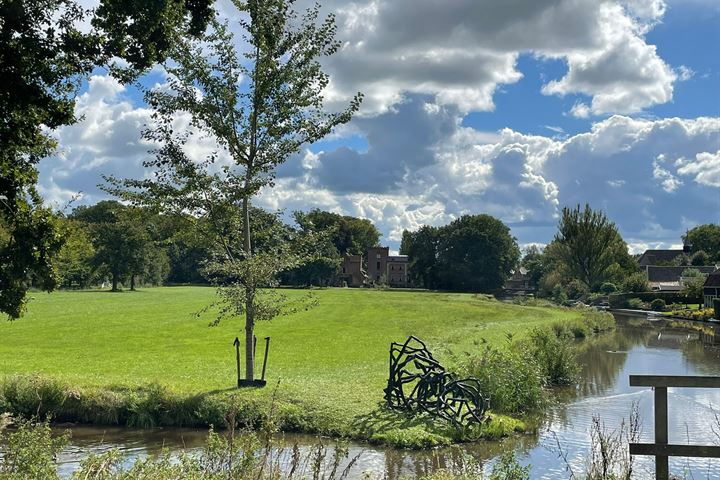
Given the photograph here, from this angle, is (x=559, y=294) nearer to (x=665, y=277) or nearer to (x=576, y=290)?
(x=576, y=290)

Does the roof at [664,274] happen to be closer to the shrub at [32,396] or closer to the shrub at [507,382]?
the shrub at [507,382]

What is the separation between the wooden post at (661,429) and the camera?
25.7 ft

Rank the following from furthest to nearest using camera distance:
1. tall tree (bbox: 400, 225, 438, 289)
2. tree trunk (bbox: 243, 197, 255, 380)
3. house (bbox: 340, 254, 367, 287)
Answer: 1. house (bbox: 340, 254, 367, 287)
2. tall tree (bbox: 400, 225, 438, 289)
3. tree trunk (bbox: 243, 197, 255, 380)

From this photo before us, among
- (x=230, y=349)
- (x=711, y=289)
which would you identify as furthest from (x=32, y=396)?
(x=711, y=289)

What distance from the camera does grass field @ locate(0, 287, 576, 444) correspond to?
18.2 meters

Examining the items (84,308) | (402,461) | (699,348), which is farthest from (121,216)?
(84,308)

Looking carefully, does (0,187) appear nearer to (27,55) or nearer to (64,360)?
(27,55)

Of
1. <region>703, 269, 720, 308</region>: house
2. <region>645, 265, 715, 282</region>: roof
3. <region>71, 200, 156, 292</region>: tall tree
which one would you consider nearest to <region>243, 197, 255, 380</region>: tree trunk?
<region>703, 269, 720, 308</region>: house

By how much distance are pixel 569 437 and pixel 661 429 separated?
942cm

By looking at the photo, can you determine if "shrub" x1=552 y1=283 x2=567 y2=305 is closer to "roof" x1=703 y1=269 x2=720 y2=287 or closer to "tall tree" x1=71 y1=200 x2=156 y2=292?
"roof" x1=703 y1=269 x2=720 y2=287

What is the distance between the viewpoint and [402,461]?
13.8 meters

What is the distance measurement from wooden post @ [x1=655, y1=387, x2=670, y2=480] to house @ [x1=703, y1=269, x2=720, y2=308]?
69.2 metres

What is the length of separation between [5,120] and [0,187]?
1.28 meters

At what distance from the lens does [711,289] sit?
69.7 metres
